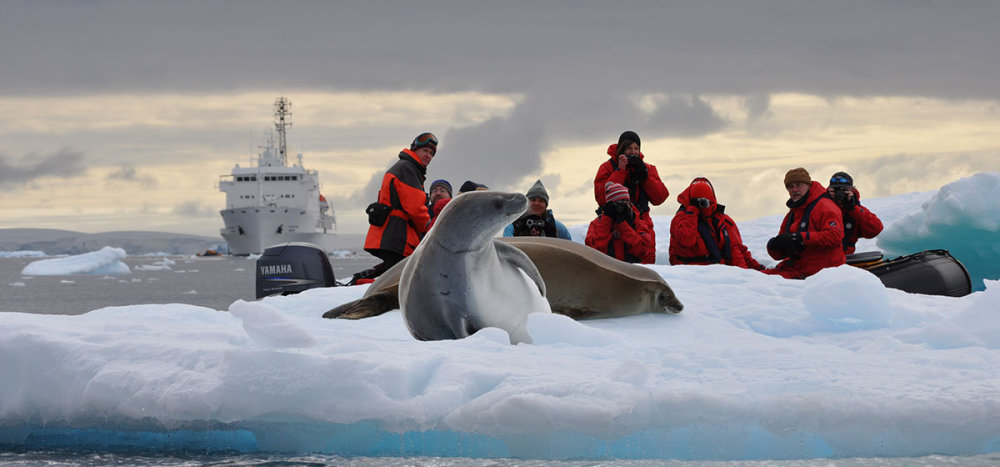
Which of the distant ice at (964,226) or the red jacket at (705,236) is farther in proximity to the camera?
the distant ice at (964,226)

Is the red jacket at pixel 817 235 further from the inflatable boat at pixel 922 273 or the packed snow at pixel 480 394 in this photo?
the packed snow at pixel 480 394

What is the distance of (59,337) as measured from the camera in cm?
373

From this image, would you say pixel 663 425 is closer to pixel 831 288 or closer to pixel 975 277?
pixel 831 288

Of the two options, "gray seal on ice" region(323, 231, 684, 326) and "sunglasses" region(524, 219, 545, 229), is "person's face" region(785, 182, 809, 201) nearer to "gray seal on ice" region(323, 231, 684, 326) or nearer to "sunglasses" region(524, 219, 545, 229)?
"sunglasses" region(524, 219, 545, 229)

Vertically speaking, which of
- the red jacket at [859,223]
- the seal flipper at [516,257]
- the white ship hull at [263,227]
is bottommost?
the seal flipper at [516,257]

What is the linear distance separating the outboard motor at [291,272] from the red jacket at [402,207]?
5.08 feet

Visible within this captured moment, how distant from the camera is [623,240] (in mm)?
7527

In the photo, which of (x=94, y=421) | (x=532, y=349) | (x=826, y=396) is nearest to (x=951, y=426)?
(x=826, y=396)

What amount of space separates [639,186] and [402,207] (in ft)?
6.94

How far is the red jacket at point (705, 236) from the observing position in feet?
25.9

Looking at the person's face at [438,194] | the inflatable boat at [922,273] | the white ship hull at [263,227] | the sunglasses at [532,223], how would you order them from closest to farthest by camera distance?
1. the sunglasses at [532,223]
2. the person's face at [438,194]
3. the inflatable boat at [922,273]
4. the white ship hull at [263,227]

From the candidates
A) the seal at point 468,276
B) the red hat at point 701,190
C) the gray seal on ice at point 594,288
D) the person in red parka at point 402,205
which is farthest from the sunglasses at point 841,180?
the seal at point 468,276

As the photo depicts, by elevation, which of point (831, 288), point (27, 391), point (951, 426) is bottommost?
point (951, 426)

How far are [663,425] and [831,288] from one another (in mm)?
2338
